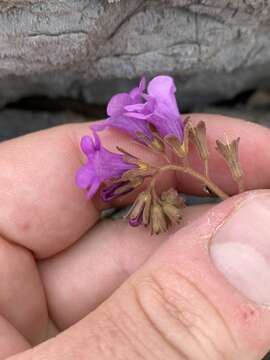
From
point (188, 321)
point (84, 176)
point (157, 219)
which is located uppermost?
point (84, 176)

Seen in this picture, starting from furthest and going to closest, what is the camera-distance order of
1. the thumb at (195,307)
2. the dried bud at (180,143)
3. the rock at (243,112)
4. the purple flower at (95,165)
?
the rock at (243,112)
the purple flower at (95,165)
the dried bud at (180,143)
the thumb at (195,307)

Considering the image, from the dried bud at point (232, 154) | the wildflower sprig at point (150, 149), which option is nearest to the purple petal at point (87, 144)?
the wildflower sprig at point (150, 149)

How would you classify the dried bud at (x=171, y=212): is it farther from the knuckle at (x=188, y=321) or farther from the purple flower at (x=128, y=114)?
the knuckle at (x=188, y=321)

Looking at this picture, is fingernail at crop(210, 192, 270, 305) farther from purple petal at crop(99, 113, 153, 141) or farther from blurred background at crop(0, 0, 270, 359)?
blurred background at crop(0, 0, 270, 359)

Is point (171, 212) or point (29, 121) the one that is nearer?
point (171, 212)

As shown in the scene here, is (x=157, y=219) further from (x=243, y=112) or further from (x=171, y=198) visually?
(x=243, y=112)

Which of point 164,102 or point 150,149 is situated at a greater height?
point 164,102

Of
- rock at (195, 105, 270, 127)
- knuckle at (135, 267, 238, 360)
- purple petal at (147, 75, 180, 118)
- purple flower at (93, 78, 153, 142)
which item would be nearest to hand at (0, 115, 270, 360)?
knuckle at (135, 267, 238, 360)

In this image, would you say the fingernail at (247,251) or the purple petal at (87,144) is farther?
the purple petal at (87,144)

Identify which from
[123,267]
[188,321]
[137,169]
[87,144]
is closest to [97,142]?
[87,144]

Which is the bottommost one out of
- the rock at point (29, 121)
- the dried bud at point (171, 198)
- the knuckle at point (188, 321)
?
the knuckle at point (188, 321)
